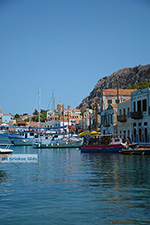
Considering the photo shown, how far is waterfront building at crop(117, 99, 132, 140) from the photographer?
194ft

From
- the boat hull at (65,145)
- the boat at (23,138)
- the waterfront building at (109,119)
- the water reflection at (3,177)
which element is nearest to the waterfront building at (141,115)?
the waterfront building at (109,119)

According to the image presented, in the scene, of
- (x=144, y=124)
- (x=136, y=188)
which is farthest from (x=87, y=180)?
(x=144, y=124)

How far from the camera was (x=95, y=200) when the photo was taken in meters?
14.1

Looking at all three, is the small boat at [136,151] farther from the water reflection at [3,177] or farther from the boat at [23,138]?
the boat at [23,138]

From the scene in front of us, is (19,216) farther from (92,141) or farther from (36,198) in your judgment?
(92,141)

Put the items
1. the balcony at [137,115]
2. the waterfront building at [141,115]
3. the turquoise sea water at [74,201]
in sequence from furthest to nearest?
the balcony at [137,115]
the waterfront building at [141,115]
the turquoise sea water at [74,201]

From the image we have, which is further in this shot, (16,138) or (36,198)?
(16,138)

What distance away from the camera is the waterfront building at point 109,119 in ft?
218

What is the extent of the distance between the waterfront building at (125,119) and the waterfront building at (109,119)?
9.36 feet

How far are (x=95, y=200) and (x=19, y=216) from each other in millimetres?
3847

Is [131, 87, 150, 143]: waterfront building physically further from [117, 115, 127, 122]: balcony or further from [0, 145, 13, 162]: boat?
[0, 145, 13, 162]: boat

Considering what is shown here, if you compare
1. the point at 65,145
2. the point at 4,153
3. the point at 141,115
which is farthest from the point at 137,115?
the point at 4,153

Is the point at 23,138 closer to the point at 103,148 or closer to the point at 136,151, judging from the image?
the point at 103,148

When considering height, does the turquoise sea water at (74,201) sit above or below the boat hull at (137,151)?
below
